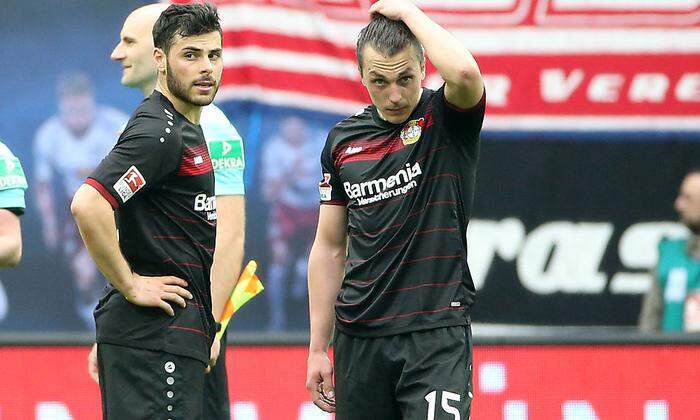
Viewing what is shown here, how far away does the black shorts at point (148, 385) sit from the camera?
368 cm

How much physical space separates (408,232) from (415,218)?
45 millimetres

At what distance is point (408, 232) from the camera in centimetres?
379

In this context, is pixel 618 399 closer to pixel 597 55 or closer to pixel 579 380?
pixel 579 380

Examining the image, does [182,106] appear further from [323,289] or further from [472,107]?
[472,107]

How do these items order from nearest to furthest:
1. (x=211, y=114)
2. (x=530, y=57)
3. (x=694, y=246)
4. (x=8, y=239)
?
(x=8, y=239)
(x=211, y=114)
(x=694, y=246)
(x=530, y=57)

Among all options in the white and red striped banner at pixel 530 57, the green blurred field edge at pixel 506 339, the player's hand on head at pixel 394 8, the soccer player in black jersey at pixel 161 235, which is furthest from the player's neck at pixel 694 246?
the soccer player in black jersey at pixel 161 235

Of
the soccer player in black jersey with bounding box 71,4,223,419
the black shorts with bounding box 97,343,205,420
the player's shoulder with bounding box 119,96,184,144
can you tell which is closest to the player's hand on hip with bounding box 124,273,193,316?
the soccer player in black jersey with bounding box 71,4,223,419

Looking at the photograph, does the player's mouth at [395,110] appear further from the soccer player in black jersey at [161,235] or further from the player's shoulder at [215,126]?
the player's shoulder at [215,126]

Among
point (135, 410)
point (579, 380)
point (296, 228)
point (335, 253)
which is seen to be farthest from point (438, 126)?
point (296, 228)

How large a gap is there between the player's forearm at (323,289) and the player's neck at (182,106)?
569 mm

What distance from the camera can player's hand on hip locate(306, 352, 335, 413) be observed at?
158 inches

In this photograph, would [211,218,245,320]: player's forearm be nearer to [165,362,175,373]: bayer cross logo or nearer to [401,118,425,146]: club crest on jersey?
[165,362,175,373]: bayer cross logo

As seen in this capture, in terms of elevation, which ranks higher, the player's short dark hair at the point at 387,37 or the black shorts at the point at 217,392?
the player's short dark hair at the point at 387,37

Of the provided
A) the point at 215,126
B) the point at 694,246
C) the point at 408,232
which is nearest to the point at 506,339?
the point at 694,246
